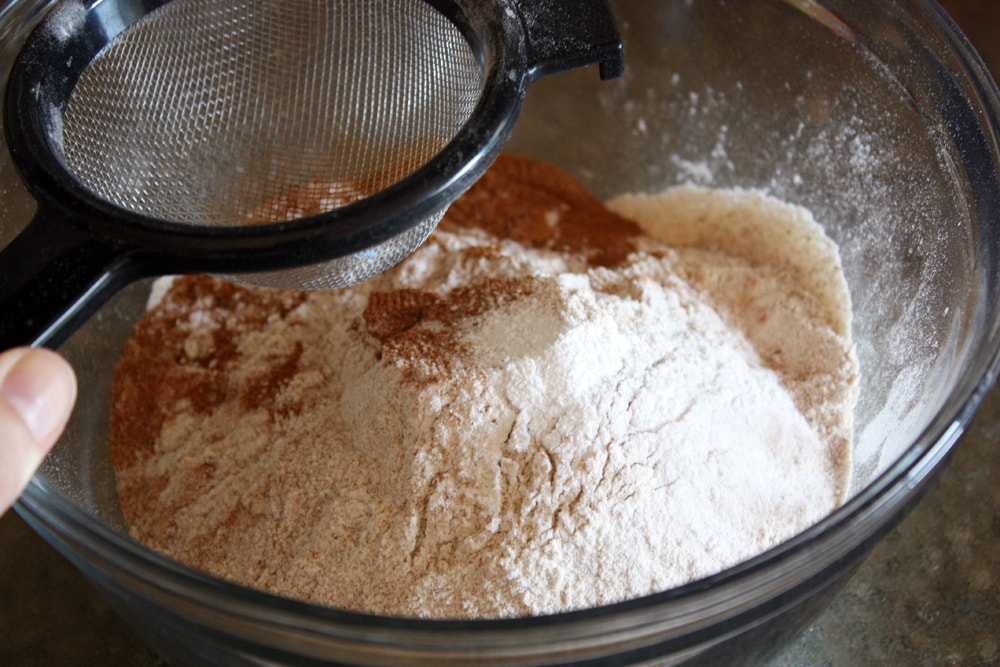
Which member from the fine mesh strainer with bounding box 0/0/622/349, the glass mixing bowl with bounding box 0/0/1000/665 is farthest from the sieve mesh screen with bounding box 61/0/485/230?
the glass mixing bowl with bounding box 0/0/1000/665

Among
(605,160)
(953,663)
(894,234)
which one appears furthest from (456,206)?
(953,663)

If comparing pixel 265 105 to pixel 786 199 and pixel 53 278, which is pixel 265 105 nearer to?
pixel 53 278

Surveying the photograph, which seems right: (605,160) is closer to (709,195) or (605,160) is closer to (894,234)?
(709,195)

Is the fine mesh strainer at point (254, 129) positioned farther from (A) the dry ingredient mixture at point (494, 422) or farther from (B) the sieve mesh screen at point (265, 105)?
(A) the dry ingredient mixture at point (494, 422)

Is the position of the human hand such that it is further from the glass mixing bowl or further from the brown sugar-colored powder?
the brown sugar-colored powder

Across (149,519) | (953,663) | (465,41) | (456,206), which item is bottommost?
(953,663)

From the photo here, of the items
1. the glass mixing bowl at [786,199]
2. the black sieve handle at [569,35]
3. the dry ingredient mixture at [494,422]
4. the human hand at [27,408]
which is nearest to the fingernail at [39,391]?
the human hand at [27,408]

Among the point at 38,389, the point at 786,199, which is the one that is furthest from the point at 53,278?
the point at 786,199
